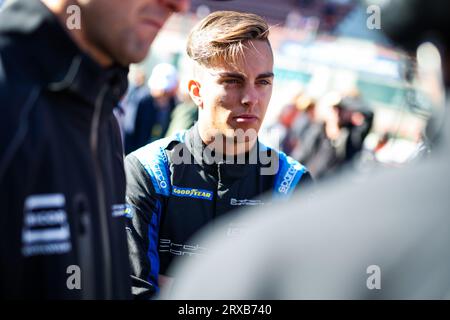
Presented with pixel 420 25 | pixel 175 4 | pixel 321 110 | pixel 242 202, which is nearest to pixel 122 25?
pixel 175 4

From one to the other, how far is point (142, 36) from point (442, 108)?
0.90 metres

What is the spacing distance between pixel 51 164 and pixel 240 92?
4.56 ft

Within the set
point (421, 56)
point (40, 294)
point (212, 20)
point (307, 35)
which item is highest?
point (307, 35)

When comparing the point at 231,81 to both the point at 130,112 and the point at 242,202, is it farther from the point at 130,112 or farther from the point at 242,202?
the point at 130,112

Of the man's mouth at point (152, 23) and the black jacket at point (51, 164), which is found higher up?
the man's mouth at point (152, 23)

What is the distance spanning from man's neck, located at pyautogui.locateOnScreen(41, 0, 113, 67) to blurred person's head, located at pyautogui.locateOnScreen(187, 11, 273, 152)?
1.09 m

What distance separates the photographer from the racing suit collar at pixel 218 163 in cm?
279

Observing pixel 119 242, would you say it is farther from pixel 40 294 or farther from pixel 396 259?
pixel 396 259

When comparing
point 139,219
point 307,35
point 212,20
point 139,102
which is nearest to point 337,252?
point 139,219

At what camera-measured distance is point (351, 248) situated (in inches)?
38.3

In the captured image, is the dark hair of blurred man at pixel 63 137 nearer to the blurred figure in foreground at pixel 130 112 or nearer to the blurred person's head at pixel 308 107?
the blurred figure in foreground at pixel 130 112

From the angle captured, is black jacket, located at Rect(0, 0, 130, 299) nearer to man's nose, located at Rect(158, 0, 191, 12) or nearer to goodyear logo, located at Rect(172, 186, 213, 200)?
man's nose, located at Rect(158, 0, 191, 12)

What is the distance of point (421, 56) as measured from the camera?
4.21 ft

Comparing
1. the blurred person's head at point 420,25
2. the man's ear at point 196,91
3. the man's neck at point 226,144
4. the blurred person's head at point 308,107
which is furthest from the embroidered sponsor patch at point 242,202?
the blurred person's head at point 308,107
